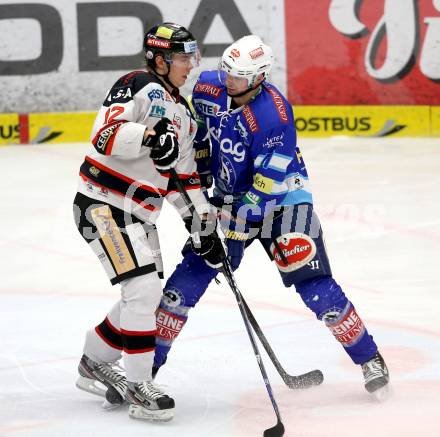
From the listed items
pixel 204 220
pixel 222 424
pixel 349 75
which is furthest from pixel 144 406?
pixel 349 75

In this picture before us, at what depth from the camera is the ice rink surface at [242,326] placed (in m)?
3.89

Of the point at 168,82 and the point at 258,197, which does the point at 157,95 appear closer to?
the point at 168,82

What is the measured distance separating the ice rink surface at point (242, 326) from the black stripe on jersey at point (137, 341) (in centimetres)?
25

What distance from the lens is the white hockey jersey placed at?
3727 mm

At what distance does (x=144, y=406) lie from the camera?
3.86 meters

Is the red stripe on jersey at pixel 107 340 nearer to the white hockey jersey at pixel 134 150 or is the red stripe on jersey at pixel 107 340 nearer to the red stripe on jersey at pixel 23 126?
the white hockey jersey at pixel 134 150

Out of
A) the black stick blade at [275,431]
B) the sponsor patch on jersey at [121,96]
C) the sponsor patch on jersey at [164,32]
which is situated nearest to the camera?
the black stick blade at [275,431]

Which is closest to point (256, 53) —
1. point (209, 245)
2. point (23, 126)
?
point (209, 245)

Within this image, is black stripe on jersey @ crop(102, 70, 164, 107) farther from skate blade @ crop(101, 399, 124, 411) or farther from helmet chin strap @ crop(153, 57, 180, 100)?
skate blade @ crop(101, 399, 124, 411)

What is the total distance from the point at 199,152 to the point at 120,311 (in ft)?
2.19

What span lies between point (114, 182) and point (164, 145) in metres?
0.29

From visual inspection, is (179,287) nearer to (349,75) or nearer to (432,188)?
(432,188)

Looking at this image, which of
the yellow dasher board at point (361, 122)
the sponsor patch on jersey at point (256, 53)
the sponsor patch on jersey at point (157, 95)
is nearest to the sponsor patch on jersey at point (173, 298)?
the sponsor patch on jersey at point (157, 95)

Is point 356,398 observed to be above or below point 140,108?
below
